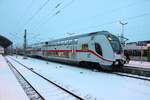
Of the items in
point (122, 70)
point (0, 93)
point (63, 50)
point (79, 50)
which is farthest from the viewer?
point (63, 50)

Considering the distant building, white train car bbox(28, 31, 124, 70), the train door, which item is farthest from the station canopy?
the train door

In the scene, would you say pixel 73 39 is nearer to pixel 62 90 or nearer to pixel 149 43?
pixel 62 90

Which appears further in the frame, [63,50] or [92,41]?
[63,50]

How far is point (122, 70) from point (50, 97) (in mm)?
11232

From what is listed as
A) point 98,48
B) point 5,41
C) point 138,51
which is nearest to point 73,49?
point 98,48

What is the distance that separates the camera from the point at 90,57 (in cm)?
1991

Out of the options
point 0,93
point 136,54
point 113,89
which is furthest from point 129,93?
point 136,54

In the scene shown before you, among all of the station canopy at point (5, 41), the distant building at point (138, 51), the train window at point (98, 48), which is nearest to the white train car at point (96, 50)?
the train window at point (98, 48)

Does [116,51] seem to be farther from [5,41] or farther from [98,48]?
[5,41]

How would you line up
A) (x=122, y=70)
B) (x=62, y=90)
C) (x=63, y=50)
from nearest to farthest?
(x=62, y=90), (x=122, y=70), (x=63, y=50)

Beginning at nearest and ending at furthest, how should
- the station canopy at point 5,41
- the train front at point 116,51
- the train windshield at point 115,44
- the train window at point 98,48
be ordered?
the train front at point 116,51 < the train windshield at point 115,44 < the train window at point 98,48 < the station canopy at point 5,41

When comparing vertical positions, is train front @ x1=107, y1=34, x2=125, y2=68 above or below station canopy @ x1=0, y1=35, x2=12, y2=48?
below

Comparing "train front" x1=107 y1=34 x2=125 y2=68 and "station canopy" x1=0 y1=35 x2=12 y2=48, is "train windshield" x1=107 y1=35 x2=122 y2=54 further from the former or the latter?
"station canopy" x1=0 y1=35 x2=12 y2=48

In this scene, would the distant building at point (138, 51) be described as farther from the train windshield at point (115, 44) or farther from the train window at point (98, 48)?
the train window at point (98, 48)
